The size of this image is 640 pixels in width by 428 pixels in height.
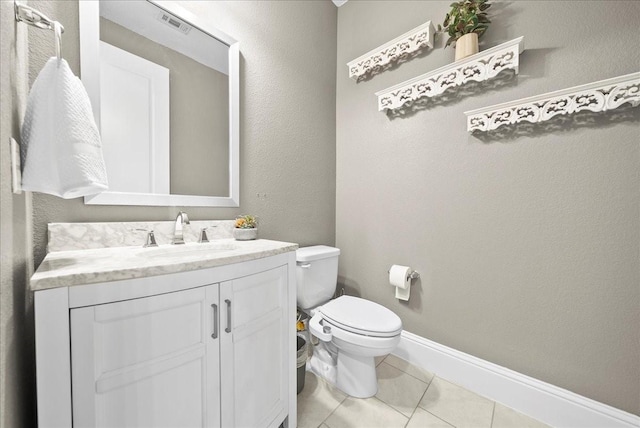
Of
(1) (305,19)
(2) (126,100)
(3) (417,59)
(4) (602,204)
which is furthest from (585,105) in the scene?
(2) (126,100)

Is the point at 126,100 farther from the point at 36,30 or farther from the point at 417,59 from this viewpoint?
the point at 417,59

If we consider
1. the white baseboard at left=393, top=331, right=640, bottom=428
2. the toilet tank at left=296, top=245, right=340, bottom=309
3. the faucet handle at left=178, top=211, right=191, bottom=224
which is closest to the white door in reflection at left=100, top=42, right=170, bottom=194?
the faucet handle at left=178, top=211, right=191, bottom=224

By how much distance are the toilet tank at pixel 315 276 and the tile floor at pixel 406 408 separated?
0.48 m

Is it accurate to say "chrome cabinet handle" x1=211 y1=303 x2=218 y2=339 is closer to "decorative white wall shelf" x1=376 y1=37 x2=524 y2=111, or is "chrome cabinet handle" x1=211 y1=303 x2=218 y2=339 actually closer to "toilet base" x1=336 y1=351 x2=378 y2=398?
"toilet base" x1=336 y1=351 x2=378 y2=398

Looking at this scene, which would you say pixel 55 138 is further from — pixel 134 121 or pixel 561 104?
pixel 561 104

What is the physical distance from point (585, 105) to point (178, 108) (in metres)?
1.92

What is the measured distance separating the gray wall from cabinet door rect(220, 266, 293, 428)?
3.35 ft

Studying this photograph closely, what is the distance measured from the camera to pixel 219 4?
4.45 ft

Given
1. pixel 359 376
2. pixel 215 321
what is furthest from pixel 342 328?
pixel 215 321

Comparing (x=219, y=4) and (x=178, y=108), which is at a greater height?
(x=219, y=4)

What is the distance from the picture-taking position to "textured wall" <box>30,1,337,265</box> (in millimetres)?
1444

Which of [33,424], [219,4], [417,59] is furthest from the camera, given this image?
[417,59]

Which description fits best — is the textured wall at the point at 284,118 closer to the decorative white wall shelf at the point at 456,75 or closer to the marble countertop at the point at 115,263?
the marble countertop at the point at 115,263

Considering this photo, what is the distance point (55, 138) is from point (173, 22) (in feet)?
3.12
